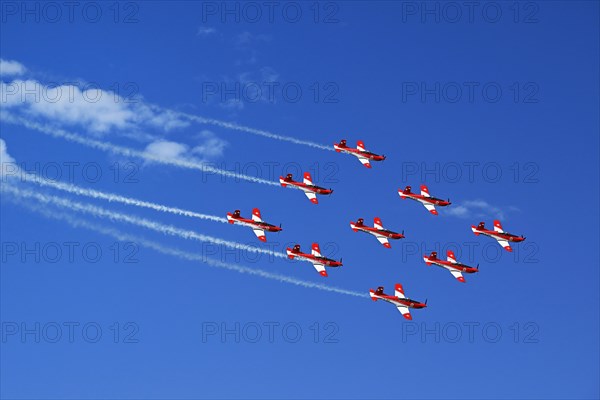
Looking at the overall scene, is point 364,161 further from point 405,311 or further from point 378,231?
point 405,311

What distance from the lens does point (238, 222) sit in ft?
601

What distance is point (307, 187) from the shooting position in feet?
626

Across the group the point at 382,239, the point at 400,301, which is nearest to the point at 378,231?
the point at 382,239

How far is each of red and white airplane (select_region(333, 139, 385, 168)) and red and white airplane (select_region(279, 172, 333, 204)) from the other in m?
8.51

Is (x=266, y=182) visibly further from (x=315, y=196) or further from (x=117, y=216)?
(x=117, y=216)

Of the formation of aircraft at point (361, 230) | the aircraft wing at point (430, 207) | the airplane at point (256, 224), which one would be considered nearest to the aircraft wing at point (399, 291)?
the formation of aircraft at point (361, 230)

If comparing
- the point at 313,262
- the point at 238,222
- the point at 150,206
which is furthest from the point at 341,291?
the point at 150,206

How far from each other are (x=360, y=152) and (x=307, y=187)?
42.7 feet

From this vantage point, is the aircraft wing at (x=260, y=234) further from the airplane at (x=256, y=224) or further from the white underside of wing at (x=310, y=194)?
the white underside of wing at (x=310, y=194)

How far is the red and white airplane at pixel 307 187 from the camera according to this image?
18912 cm

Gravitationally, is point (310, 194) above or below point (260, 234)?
above

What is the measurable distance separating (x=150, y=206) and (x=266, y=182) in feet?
91.2

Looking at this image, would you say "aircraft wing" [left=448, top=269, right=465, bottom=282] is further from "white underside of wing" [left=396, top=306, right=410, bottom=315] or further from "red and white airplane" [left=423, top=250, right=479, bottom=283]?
"white underside of wing" [left=396, top=306, right=410, bottom=315]

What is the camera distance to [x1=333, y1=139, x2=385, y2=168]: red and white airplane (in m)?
196
